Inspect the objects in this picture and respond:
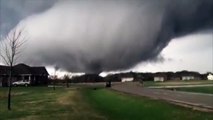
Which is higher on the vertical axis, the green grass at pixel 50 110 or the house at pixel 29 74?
the house at pixel 29 74

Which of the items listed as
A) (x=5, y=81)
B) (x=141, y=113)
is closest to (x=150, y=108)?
(x=141, y=113)

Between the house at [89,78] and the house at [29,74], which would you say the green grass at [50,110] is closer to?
the house at [29,74]

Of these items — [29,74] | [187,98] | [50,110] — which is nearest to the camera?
[50,110]

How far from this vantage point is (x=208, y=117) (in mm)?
21109

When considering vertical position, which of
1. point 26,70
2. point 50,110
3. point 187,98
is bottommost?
point 50,110

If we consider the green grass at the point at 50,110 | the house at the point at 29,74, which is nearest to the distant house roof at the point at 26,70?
the house at the point at 29,74

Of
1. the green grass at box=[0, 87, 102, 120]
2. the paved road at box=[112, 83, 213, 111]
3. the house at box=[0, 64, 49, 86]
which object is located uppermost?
the house at box=[0, 64, 49, 86]

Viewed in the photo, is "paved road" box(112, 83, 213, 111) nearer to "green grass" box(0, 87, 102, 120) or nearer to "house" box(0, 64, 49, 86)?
"green grass" box(0, 87, 102, 120)

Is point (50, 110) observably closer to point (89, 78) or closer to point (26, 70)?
point (26, 70)

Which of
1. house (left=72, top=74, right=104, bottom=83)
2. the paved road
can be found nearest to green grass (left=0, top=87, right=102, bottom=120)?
the paved road

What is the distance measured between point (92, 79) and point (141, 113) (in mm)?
170853

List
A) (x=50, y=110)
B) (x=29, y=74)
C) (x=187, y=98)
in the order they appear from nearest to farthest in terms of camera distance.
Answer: (x=50, y=110), (x=187, y=98), (x=29, y=74)

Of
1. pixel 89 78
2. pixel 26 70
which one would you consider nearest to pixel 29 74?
pixel 26 70

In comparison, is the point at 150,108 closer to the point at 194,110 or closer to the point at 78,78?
the point at 194,110
